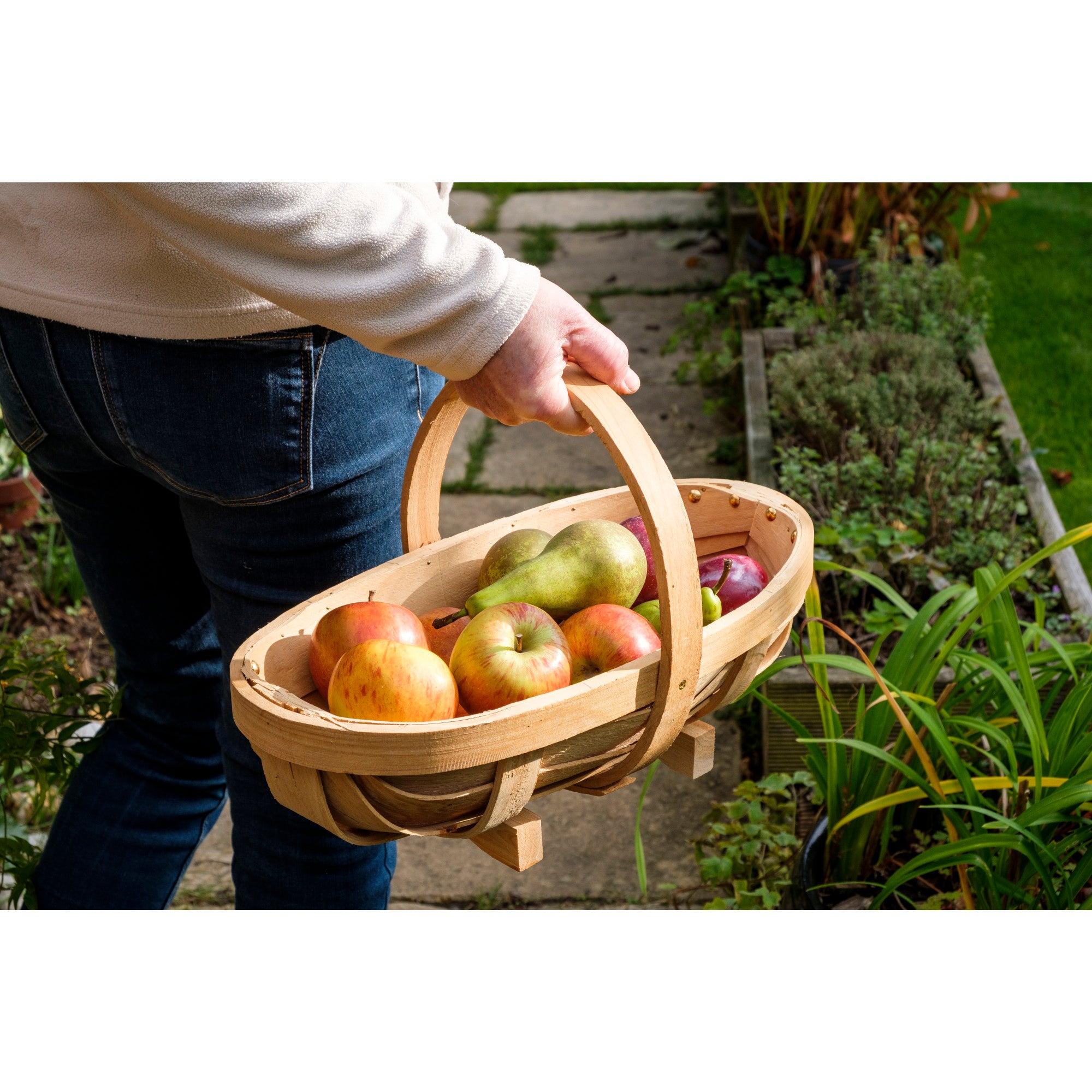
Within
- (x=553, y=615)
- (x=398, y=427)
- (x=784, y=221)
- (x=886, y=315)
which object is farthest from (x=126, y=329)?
(x=784, y=221)

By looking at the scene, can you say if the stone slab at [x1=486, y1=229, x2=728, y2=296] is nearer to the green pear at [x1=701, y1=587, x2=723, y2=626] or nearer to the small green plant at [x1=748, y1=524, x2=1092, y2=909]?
the small green plant at [x1=748, y1=524, x2=1092, y2=909]

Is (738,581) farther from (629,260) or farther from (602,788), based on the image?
(629,260)

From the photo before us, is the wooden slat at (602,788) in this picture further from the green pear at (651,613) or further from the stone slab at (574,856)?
the stone slab at (574,856)

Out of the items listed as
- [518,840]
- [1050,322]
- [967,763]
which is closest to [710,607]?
[518,840]

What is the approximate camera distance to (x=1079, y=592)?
227 centimetres

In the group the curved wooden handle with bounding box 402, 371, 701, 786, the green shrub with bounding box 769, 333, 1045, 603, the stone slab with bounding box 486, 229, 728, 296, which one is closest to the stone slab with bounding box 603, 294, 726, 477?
the stone slab with bounding box 486, 229, 728, 296

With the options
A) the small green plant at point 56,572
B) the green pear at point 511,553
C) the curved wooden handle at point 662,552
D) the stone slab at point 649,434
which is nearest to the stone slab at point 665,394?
the stone slab at point 649,434

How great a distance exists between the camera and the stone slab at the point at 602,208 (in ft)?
17.0

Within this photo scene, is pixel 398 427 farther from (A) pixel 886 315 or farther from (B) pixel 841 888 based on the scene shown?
(A) pixel 886 315

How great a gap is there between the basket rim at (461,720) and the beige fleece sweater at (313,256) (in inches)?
12.7

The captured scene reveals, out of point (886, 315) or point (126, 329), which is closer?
point (126, 329)

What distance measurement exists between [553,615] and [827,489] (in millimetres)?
1582

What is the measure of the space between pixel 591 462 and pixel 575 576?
228 cm

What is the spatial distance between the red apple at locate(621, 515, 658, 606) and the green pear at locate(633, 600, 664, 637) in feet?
0.06
